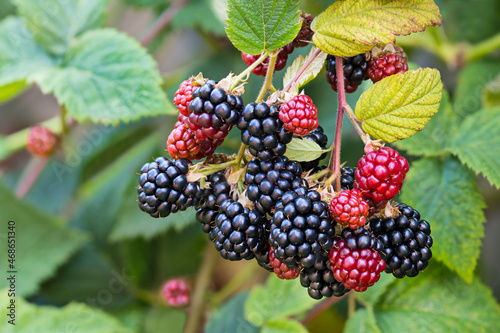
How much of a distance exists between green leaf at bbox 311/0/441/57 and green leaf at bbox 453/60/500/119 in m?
0.78

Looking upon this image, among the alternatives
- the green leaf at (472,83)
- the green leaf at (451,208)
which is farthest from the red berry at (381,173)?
the green leaf at (472,83)

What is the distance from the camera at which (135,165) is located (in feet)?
5.95

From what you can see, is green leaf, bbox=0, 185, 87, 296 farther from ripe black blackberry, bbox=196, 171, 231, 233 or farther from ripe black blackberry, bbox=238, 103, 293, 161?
ripe black blackberry, bbox=238, 103, 293, 161

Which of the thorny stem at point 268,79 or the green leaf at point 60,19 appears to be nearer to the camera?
the thorny stem at point 268,79

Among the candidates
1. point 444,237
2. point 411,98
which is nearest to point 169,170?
point 411,98

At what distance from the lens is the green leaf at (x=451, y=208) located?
3.40ft

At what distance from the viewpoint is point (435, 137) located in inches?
48.7

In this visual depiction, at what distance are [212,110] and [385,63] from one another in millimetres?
334

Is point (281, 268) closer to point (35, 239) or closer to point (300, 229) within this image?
point (300, 229)

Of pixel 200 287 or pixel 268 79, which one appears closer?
pixel 268 79

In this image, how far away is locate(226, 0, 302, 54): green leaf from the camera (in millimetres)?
761

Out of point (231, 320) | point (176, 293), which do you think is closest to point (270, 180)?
point (231, 320)

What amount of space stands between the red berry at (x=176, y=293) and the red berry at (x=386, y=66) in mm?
1180

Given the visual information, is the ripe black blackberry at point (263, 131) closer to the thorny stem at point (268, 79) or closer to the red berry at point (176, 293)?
the thorny stem at point (268, 79)
